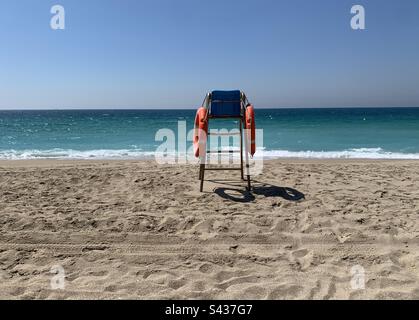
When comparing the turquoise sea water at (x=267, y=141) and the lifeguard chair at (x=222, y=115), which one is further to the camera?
the turquoise sea water at (x=267, y=141)

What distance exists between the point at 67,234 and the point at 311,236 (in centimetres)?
250

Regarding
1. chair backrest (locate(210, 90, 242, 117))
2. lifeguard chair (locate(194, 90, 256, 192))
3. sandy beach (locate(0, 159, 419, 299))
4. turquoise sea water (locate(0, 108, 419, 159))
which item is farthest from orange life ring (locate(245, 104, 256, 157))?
turquoise sea water (locate(0, 108, 419, 159))

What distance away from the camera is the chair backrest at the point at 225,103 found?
4973mm

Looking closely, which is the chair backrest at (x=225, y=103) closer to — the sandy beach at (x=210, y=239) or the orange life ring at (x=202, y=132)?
the orange life ring at (x=202, y=132)

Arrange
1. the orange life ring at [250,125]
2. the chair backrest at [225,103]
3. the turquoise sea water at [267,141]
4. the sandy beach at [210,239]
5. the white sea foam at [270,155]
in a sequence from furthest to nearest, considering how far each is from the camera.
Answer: the turquoise sea water at [267,141], the white sea foam at [270,155], the chair backrest at [225,103], the orange life ring at [250,125], the sandy beach at [210,239]

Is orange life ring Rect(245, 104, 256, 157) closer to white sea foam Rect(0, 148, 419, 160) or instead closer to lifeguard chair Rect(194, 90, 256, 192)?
lifeguard chair Rect(194, 90, 256, 192)

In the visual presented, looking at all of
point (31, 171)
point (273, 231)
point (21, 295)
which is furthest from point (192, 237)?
point (31, 171)

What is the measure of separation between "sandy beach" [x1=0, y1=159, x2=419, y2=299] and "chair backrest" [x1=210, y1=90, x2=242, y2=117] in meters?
1.16

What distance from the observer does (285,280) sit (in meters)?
2.62

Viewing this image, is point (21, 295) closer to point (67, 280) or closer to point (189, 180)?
point (67, 280)

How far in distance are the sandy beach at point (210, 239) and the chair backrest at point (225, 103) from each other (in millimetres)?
1159

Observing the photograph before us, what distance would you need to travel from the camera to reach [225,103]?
5.00 m

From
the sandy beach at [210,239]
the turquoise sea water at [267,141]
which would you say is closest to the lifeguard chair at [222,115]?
the sandy beach at [210,239]
